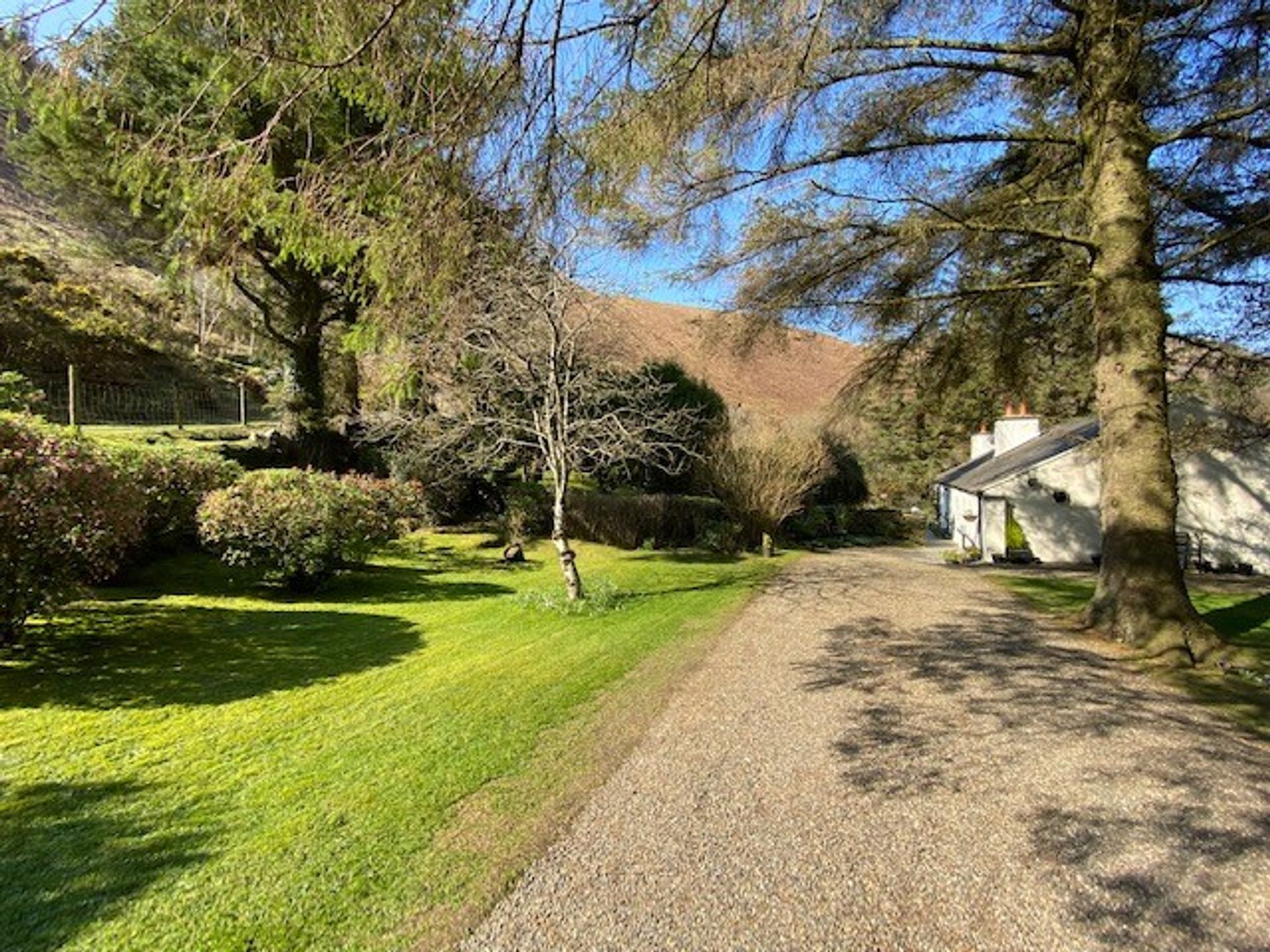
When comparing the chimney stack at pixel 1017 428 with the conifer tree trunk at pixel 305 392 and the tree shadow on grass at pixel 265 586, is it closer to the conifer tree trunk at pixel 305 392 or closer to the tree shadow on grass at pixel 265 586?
the tree shadow on grass at pixel 265 586

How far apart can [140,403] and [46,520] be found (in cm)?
1890

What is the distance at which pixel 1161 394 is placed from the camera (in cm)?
707

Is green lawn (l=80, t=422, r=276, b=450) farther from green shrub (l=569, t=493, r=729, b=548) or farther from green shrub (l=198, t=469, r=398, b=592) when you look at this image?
green shrub (l=569, t=493, r=729, b=548)

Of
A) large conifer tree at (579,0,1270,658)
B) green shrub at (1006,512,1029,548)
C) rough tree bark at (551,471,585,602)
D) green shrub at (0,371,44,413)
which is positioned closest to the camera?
large conifer tree at (579,0,1270,658)

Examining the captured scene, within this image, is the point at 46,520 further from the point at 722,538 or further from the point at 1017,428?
the point at 1017,428

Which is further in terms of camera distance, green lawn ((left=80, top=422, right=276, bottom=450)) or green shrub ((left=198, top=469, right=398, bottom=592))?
green lawn ((left=80, top=422, right=276, bottom=450))

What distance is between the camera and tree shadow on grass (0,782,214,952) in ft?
7.87

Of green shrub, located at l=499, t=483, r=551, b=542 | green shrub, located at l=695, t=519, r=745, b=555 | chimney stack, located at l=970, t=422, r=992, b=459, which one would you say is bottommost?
green shrub, located at l=695, t=519, r=745, b=555

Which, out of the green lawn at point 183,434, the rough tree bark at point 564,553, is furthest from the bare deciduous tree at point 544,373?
the green lawn at point 183,434

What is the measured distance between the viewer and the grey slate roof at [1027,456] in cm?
1680

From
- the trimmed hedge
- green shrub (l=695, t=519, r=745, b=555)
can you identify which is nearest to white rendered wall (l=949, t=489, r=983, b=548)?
green shrub (l=695, t=519, r=745, b=555)

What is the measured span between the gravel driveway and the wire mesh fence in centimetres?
1542

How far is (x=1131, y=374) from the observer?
23.4 ft

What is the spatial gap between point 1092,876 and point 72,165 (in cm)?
2097
